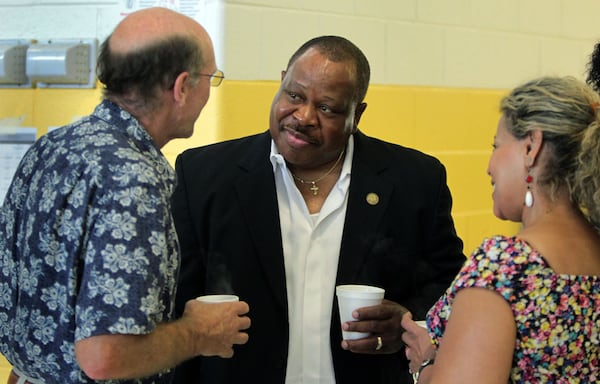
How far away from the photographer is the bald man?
4.29 ft

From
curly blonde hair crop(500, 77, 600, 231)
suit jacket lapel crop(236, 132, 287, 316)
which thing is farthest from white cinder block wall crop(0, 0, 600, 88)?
curly blonde hair crop(500, 77, 600, 231)

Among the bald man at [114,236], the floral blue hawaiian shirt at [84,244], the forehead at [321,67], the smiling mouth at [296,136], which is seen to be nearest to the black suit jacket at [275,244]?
the smiling mouth at [296,136]

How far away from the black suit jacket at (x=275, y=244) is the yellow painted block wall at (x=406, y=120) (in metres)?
0.52

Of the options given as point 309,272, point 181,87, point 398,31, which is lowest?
point 309,272

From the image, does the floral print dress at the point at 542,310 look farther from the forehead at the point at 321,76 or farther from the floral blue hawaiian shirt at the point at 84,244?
the forehead at the point at 321,76

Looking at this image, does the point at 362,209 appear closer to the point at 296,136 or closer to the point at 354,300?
the point at 296,136

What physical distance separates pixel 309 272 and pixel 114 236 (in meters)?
0.80

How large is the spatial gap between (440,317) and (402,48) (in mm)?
1963

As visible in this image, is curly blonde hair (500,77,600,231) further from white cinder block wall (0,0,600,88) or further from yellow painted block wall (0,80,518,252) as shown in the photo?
white cinder block wall (0,0,600,88)

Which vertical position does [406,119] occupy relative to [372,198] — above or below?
above

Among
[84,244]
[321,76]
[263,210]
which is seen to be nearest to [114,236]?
[84,244]

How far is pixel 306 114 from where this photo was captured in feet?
6.64

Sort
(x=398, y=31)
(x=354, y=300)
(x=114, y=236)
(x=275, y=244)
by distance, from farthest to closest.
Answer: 1. (x=398, y=31)
2. (x=275, y=244)
3. (x=354, y=300)
4. (x=114, y=236)

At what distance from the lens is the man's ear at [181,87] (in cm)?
150
